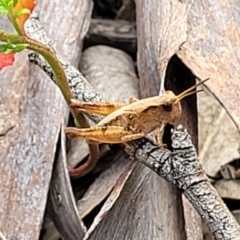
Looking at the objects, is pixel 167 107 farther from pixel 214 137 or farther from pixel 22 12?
pixel 214 137

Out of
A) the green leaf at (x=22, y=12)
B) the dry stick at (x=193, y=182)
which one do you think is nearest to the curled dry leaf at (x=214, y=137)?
the dry stick at (x=193, y=182)

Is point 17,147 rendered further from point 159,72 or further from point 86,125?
point 159,72

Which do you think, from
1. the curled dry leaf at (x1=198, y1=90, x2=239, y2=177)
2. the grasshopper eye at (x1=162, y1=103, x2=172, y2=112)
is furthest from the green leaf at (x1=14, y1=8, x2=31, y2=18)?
the curled dry leaf at (x1=198, y1=90, x2=239, y2=177)

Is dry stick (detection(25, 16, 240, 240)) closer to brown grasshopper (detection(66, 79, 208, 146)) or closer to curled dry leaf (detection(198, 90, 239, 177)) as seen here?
brown grasshopper (detection(66, 79, 208, 146))

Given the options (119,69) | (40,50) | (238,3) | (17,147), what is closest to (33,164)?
(17,147)

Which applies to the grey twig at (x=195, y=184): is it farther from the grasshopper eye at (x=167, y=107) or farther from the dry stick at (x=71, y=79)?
the dry stick at (x=71, y=79)
